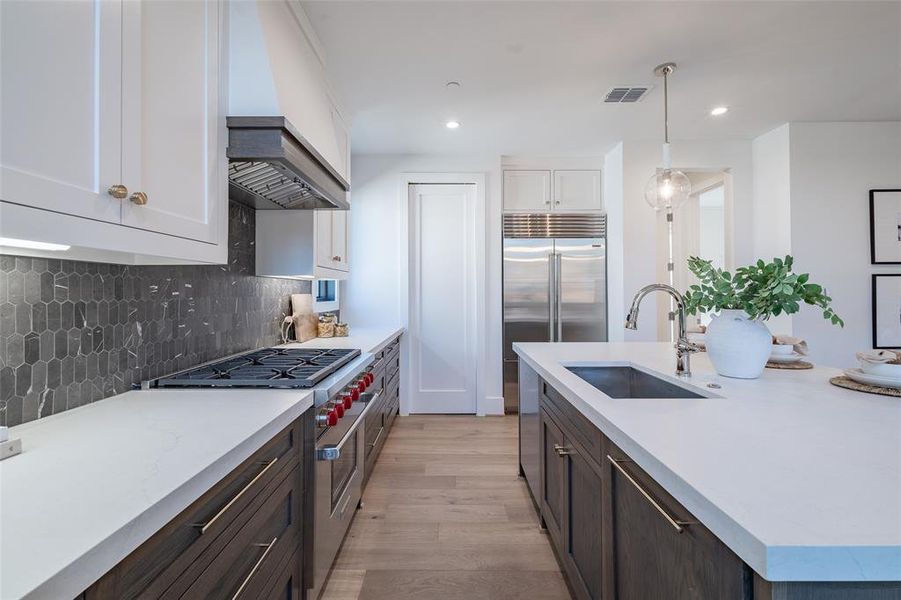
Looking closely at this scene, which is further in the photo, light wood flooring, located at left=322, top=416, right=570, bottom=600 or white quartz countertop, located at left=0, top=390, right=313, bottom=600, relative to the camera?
light wood flooring, located at left=322, top=416, right=570, bottom=600

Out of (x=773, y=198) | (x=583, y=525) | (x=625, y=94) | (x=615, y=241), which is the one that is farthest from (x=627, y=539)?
(x=773, y=198)

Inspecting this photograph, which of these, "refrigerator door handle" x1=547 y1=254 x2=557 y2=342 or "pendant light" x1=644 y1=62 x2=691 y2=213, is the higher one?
"pendant light" x1=644 y1=62 x2=691 y2=213

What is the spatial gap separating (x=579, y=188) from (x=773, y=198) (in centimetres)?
165

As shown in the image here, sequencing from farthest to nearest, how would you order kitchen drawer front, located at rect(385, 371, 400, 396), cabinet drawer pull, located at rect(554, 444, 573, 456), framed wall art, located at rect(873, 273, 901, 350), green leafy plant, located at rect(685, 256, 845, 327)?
→ framed wall art, located at rect(873, 273, 901, 350) < kitchen drawer front, located at rect(385, 371, 400, 396) < cabinet drawer pull, located at rect(554, 444, 573, 456) < green leafy plant, located at rect(685, 256, 845, 327)

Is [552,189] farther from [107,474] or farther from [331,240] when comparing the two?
[107,474]

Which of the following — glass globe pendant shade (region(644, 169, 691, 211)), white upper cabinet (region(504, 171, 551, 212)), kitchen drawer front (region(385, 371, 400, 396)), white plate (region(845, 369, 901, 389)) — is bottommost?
kitchen drawer front (region(385, 371, 400, 396))

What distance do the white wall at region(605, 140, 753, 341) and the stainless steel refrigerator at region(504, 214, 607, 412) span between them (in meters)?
0.32

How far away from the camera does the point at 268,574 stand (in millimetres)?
1082

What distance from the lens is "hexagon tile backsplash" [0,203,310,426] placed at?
100cm

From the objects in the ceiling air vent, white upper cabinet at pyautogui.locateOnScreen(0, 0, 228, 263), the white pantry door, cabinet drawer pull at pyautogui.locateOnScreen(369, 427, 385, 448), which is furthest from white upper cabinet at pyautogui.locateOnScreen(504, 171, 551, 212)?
white upper cabinet at pyautogui.locateOnScreen(0, 0, 228, 263)

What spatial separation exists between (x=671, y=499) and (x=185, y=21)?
66.9 inches

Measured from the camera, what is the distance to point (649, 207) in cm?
374

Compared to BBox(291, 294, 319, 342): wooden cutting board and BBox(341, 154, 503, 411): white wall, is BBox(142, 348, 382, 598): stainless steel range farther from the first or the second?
BBox(341, 154, 503, 411): white wall

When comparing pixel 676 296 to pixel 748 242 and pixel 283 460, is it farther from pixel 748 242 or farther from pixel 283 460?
pixel 748 242
